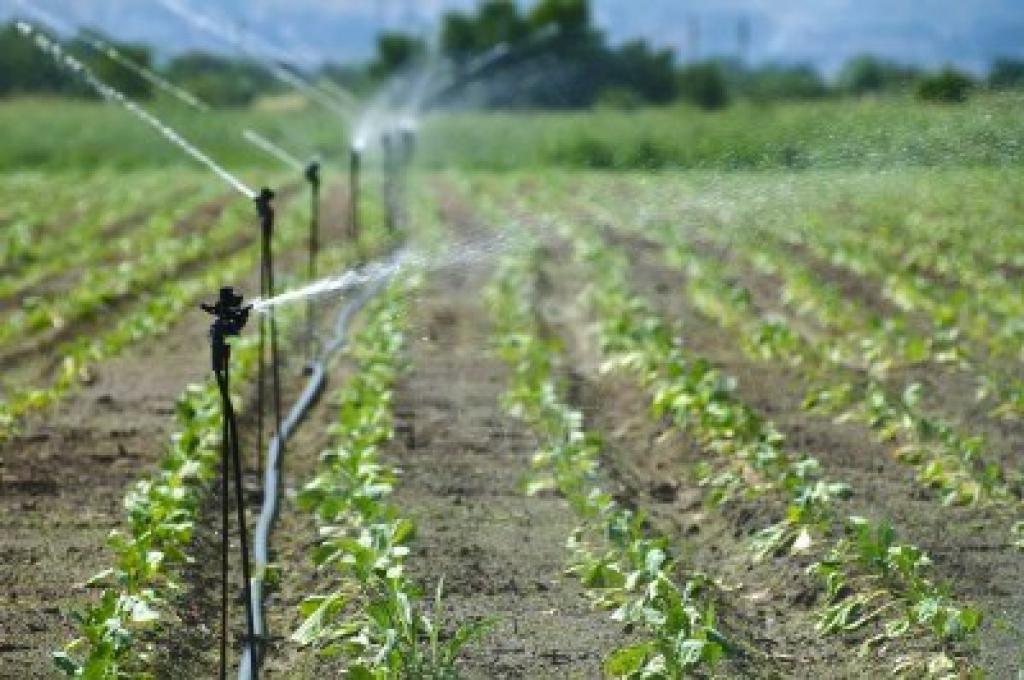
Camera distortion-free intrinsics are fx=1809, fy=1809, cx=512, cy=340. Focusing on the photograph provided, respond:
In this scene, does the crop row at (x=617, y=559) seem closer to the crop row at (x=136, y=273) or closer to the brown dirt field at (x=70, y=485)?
the brown dirt field at (x=70, y=485)

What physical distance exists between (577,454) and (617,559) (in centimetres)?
170

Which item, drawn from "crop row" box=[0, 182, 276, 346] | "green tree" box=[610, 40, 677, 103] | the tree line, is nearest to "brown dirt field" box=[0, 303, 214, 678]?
"crop row" box=[0, 182, 276, 346]

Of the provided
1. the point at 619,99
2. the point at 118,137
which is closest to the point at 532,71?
the point at 619,99

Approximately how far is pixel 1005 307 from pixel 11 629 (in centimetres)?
945

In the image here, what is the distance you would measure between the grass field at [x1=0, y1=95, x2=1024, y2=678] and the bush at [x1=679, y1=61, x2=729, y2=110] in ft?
90.4

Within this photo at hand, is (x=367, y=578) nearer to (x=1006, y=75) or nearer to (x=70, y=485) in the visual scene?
(x=70, y=485)

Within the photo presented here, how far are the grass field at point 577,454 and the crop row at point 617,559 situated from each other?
0.02 m

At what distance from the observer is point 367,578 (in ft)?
19.1

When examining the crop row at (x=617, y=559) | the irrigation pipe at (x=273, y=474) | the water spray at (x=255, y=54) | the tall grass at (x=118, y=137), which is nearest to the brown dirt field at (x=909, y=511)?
the crop row at (x=617, y=559)

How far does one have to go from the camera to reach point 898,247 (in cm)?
1844

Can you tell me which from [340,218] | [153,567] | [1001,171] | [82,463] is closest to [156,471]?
[82,463]

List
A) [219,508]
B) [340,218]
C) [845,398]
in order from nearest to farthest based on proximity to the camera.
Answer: [219,508]
[845,398]
[340,218]

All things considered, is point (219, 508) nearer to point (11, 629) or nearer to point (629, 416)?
point (11, 629)

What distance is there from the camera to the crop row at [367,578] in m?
5.21
